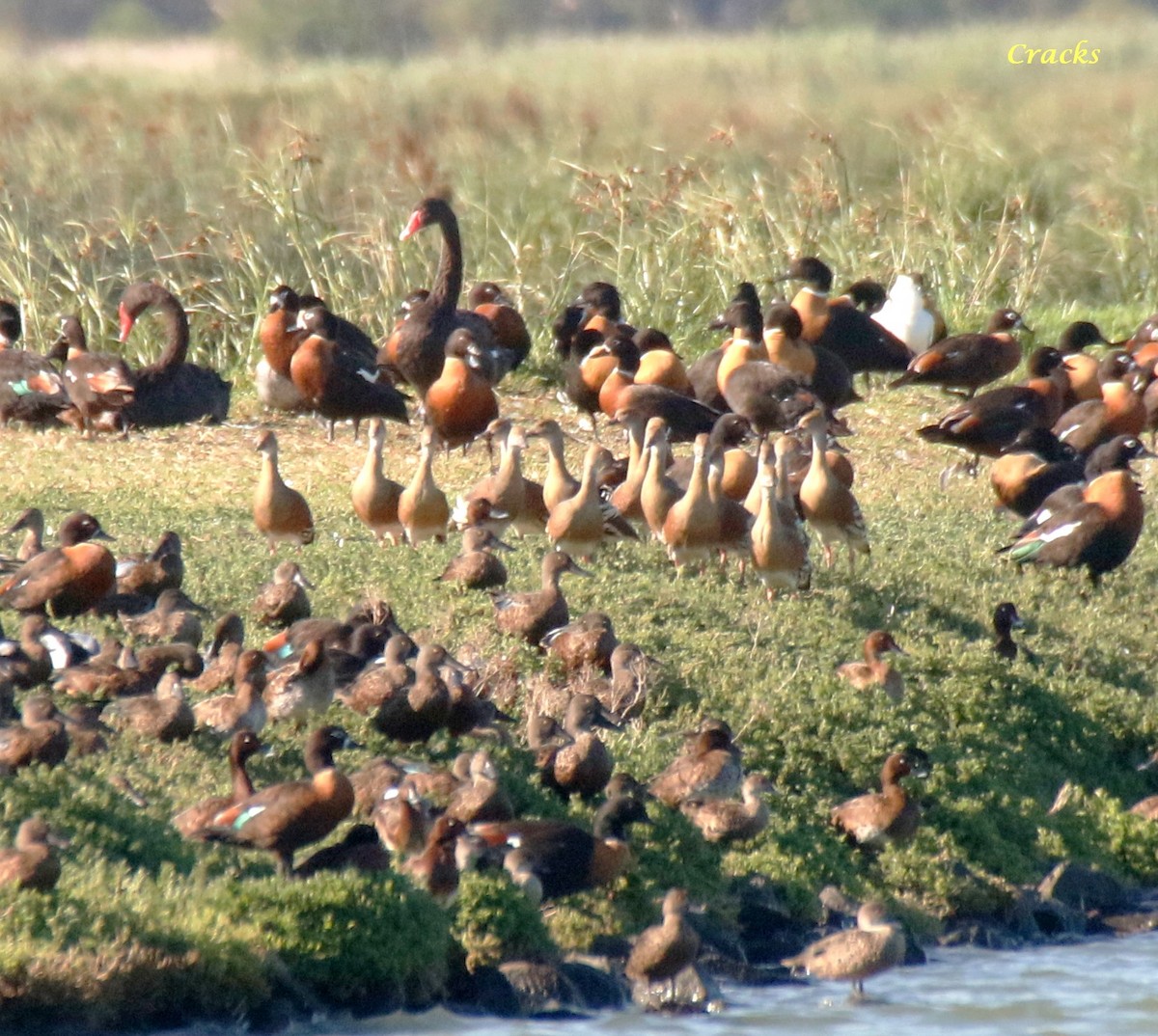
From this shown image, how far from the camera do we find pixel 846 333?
17.6 metres

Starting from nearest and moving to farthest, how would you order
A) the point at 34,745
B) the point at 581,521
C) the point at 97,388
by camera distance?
the point at 34,745
the point at 581,521
the point at 97,388

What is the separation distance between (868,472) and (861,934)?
821cm

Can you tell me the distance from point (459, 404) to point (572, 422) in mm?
2111

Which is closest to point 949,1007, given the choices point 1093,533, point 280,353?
point 1093,533

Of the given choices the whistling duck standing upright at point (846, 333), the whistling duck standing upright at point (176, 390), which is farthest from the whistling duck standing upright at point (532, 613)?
the whistling duck standing upright at point (846, 333)

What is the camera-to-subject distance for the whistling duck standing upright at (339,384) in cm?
1608

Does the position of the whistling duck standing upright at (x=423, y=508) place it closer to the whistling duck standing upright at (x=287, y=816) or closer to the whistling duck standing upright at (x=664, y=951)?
the whistling duck standing upright at (x=287, y=816)

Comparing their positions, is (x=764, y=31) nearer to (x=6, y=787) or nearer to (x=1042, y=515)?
(x=1042, y=515)

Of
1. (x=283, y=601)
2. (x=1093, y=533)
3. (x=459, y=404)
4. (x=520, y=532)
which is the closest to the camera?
(x=283, y=601)

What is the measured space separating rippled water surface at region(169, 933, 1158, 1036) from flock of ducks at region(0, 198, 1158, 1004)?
0.70ft

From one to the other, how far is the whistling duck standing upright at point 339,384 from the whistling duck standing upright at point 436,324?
1.41 ft

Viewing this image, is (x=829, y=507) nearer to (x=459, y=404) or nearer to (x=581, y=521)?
(x=581, y=521)

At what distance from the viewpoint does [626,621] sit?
11.4 m

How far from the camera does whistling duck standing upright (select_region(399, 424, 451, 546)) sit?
42.1ft
